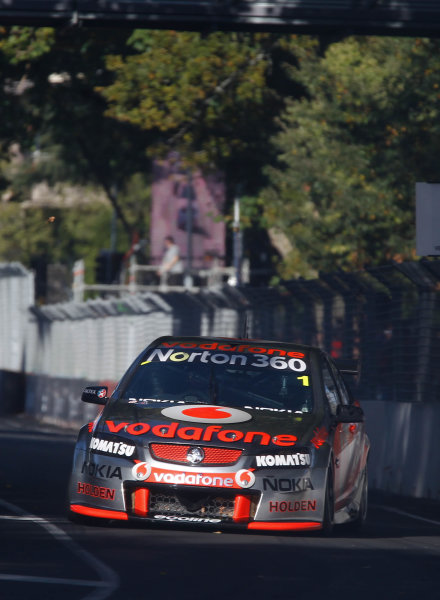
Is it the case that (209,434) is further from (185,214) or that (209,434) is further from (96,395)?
(185,214)

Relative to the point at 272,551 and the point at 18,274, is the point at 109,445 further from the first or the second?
the point at 18,274

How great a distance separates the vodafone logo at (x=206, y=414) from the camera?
36.4 ft

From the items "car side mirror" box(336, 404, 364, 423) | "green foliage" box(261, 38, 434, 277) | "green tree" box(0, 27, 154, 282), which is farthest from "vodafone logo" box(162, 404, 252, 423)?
"green foliage" box(261, 38, 434, 277)

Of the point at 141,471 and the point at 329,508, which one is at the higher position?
the point at 141,471

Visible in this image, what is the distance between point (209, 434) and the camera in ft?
Answer: 35.4

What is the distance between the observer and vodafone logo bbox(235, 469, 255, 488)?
10578mm

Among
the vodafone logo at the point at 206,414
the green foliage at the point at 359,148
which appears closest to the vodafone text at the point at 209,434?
the vodafone logo at the point at 206,414

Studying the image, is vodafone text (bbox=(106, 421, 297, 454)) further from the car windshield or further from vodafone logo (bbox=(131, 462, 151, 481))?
the car windshield

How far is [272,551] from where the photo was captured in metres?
10.1

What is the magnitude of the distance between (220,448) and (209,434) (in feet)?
0.53

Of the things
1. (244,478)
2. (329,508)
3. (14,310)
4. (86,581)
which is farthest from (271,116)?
(86,581)

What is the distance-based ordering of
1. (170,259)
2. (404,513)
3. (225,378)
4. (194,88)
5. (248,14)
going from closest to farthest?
(225,378), (404,513), (248,14), (194,88), (170,259)

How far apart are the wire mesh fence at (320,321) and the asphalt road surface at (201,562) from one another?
14.5 ft

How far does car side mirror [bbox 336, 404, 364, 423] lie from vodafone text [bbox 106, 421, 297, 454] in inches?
36.7
